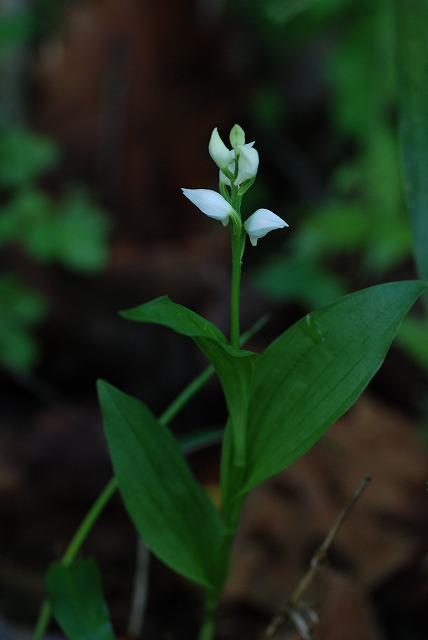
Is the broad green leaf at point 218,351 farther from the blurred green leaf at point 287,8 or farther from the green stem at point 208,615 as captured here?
the blurred green leaf at point 287,8

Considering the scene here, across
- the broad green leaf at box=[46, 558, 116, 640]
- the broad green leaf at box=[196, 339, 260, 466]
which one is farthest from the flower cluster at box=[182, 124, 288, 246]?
the broad green leaf at box=[46, 558, 116, 640]

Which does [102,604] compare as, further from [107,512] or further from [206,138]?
[206,138]

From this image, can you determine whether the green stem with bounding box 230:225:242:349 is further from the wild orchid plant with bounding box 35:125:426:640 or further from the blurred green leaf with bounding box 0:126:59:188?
the blurred green leaf with bounding box 0:126:59:188

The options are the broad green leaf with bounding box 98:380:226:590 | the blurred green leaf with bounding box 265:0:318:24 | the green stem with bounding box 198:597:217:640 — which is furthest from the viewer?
the blurred green leaf with bounding box 265:0:318:24

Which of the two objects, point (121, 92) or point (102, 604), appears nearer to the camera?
point (102, 604)

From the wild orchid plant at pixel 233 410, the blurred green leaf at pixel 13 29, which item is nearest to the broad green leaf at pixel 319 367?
the wild orchid plant at pixel 233 410

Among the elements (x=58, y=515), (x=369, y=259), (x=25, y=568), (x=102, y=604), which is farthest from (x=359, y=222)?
(x=102, y=604)

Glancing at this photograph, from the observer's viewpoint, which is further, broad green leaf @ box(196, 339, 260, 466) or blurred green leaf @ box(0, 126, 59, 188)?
blurred green leaf @ box(0, 126, 59, 188)

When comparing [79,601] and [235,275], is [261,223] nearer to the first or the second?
[235,275]
